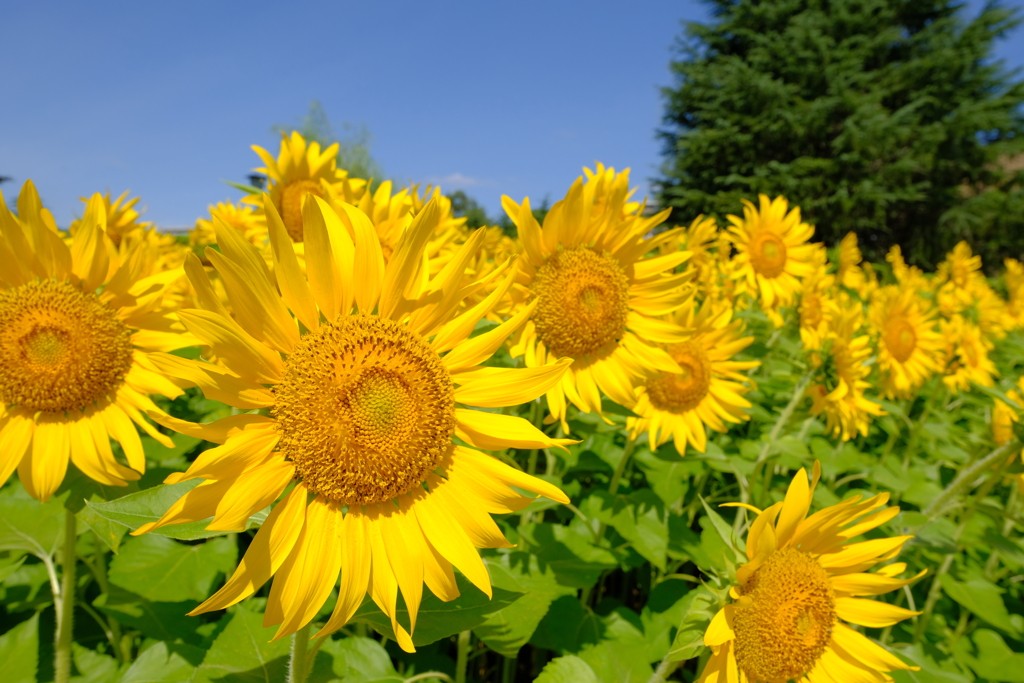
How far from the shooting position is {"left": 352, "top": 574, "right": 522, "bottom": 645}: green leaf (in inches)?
55.4

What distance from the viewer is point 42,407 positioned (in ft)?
5.90

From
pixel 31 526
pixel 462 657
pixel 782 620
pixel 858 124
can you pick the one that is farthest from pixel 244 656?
pixel 858 124

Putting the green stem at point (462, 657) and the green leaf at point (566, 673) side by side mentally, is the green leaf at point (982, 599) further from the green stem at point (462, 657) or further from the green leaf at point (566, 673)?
the green stem at point (462, 657)

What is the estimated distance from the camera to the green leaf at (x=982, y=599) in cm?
275

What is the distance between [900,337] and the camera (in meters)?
4.32

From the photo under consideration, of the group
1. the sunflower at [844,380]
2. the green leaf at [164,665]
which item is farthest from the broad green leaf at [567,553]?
the sunflower at [844,380]

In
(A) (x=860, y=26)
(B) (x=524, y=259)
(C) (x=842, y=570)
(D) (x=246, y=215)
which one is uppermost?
(A) (x=860, y=26)

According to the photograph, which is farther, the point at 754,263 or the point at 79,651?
the point at 754,263

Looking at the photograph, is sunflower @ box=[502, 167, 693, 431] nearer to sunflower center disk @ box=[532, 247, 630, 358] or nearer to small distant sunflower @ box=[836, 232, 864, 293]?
sunflower center disk @ box=[532, 247, 630, 358]

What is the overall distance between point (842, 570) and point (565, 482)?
4.71 feet

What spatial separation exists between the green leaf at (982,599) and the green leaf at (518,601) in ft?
6.75

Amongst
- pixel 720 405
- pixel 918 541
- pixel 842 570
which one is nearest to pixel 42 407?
pixel 842 570

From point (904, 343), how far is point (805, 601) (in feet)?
11.1

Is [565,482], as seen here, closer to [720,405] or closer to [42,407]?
[720,405]
